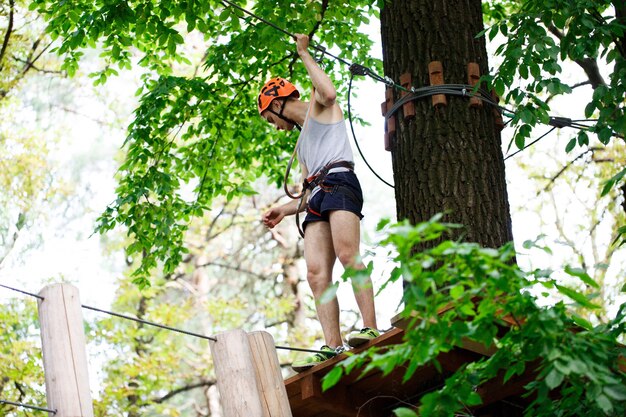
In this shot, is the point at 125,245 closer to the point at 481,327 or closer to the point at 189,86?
the point at 189,86

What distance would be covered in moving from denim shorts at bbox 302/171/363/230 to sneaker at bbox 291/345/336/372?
2.36ft

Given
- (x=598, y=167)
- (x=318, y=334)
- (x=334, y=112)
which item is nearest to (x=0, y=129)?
(x=318, y=334)

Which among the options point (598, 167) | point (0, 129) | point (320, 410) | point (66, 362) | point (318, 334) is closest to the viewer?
point (66, 362)

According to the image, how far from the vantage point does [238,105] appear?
26.9 feet

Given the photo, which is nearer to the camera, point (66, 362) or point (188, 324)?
point (66, 362)

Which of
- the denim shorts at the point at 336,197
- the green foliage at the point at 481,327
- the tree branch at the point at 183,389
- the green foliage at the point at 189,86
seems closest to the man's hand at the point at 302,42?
the denim shorts at the point at 336,197

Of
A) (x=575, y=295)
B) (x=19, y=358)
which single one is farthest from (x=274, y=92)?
(x=19, y=358)

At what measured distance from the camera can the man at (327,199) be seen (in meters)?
4.80

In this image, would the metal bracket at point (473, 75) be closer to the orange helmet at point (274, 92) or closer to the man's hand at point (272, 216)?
the orange helmet at point (274, 92)

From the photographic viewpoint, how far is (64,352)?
12.0 feet

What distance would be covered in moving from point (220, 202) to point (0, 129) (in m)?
4.63

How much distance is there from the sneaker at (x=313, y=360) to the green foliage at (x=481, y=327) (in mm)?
1171

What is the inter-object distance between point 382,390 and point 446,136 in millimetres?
1440

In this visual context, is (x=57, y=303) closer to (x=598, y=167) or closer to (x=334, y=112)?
(x=334, y=112)
